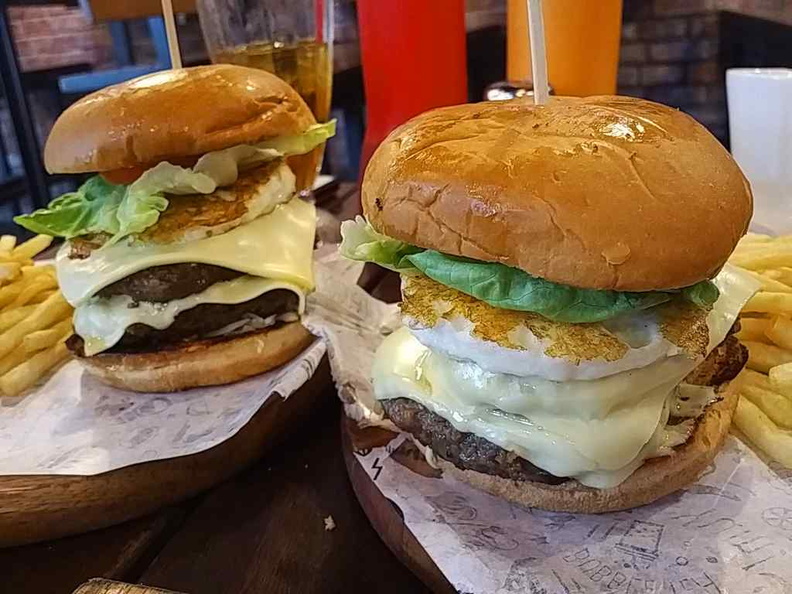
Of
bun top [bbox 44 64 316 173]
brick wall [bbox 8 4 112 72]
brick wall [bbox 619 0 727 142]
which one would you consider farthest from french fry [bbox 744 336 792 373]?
brick wall [bbox 8 4 112 72]

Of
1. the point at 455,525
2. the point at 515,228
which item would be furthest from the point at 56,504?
the point at 515,228

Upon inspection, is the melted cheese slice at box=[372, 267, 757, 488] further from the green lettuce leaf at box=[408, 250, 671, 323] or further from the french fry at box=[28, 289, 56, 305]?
the french fry at box=[28, 289, 56, 305]

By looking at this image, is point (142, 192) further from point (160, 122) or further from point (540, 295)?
point (540, 295)

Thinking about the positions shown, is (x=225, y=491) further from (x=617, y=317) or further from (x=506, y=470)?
(x=617, y=317)

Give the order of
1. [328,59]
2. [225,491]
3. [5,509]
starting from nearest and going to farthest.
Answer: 1. [5,509]
2. [225,491]
3. [328,59]

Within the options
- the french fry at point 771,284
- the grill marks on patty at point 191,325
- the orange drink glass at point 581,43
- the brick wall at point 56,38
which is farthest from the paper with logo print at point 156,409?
the brick wall at point 56,38

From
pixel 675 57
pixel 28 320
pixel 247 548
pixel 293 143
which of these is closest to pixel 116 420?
pixel 28 320
